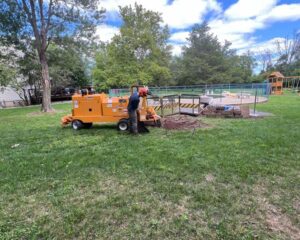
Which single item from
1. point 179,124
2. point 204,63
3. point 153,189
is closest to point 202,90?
point 179,124

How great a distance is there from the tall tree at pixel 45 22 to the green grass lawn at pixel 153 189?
833 cm

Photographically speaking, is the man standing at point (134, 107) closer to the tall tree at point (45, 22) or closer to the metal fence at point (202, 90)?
the tall tree at point (45, 22)

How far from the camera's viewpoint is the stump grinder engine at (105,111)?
631 cm

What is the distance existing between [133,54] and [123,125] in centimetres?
2207

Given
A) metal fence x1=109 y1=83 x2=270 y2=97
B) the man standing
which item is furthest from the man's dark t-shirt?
metal fence x1=109 y1=83 x2=270 y2=97

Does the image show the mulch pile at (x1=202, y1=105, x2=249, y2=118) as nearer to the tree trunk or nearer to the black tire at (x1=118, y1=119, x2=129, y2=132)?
the black tire at (x1=118, y1=119, x2=129, y2=132)

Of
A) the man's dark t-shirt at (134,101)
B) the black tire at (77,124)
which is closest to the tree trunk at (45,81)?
the black tire at (77,124)

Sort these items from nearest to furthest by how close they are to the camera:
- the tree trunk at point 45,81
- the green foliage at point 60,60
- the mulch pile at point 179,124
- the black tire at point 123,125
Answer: the black tire at point 123,125 < the mulch pile at point 179,124 < the tree trunk at point 45,81 < the green foliage at point 60,60

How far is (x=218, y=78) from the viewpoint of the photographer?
3397 cm

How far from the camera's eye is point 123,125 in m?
6.34

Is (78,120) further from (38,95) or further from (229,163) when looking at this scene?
(38,95)

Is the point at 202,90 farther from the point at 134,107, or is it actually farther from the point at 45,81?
the point at 134,107

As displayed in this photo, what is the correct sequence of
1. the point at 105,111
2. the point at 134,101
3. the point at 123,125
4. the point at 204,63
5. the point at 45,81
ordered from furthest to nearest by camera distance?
the point at 204,63
the point at 45,81
the point at 105,111
the point at 123,125
the point at 134,101

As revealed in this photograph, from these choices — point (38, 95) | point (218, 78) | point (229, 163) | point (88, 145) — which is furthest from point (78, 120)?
point (218, 78)
